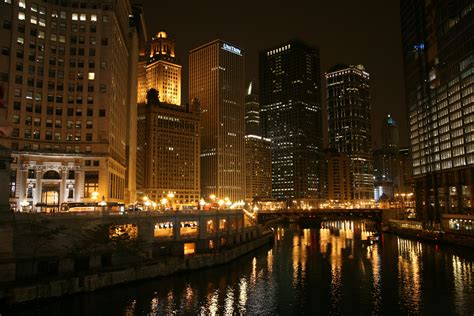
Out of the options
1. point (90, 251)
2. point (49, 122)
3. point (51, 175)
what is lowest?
point (90, 251)

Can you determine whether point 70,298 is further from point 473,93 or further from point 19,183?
point 473,93

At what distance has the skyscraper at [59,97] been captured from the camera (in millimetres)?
104562

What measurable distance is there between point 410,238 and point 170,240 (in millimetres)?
96588

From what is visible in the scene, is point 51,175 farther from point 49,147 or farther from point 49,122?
point 49,122

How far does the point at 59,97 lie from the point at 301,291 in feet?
268

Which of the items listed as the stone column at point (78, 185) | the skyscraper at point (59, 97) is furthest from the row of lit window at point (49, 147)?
the stone column at point (78, 185)

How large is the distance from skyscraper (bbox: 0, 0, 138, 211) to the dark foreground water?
49.1 metres

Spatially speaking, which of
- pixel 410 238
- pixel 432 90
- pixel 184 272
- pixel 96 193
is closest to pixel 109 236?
pixel 184 272

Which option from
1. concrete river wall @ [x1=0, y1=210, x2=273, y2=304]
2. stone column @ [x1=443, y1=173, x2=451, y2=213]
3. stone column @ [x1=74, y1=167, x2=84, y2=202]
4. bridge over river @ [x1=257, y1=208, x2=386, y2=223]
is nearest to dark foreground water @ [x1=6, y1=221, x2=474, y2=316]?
concrete river wall @ [x1=0, y1=210, x2=273, y2=304]

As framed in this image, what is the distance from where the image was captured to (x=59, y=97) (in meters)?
112

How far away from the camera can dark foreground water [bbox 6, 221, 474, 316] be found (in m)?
53.4

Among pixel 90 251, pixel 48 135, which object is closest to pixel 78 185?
pixel 48 135

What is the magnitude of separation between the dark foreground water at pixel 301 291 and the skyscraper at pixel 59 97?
1932 inches

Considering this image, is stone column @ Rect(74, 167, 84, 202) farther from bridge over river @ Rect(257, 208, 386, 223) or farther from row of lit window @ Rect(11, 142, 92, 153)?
bridge over river @ Rect(257, 208, 386, 223)
